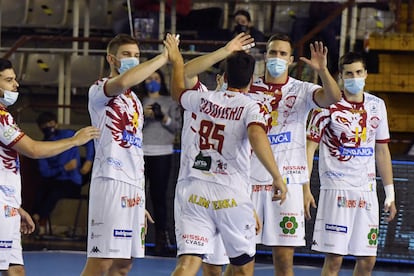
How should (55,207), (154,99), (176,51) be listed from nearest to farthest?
(176,51) → (154,99) → (55,207)

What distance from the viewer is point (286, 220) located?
9.37 meters

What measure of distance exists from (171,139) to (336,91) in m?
4.90

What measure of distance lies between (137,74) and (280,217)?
6.10ft

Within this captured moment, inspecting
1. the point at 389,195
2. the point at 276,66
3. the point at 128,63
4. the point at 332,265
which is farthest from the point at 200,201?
the point at 389,195

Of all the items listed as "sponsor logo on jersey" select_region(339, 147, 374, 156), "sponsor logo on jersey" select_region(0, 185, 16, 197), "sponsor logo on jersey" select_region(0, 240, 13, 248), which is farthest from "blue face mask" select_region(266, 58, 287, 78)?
"sponsor logo on jersey" select_region(0, 240, 13, 248)

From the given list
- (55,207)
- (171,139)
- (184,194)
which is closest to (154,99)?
(171,139)

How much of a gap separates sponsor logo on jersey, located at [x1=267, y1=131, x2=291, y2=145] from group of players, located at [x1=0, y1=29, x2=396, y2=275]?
1 centimetres

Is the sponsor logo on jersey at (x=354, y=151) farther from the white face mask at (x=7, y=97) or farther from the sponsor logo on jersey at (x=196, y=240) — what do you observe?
the white face mask at (x=7, y=97)

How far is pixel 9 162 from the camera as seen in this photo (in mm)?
8102

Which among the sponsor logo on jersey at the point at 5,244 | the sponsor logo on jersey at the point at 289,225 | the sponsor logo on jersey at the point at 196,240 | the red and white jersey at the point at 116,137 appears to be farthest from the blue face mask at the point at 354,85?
the sponsor logo on jersey at the point at 5,244

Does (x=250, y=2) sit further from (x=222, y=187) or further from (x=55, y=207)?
(x=222, y=187)

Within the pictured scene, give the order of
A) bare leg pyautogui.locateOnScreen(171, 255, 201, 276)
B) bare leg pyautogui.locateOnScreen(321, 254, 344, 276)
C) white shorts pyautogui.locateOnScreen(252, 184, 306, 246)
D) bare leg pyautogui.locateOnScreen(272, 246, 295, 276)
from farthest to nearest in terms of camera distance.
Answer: bare leg pyautogui.locateOnScreen(321, 254, 344, 276) < white shorts pyautogui.locateOnScreen(252, 184, 306, 246) < bare leg pyautogui.locateOnScreen(272, 246, 295, 276) < bare leg pyautogui.locateOnScreen(171, 255, 201, 276)

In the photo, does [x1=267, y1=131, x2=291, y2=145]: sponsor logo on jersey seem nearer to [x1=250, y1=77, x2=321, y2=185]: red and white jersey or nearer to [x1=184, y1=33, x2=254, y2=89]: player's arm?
[x1=250, y1=77, x2=321, y2=185]: red and white jersey

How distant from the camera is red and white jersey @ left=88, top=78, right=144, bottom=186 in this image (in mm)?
8742
